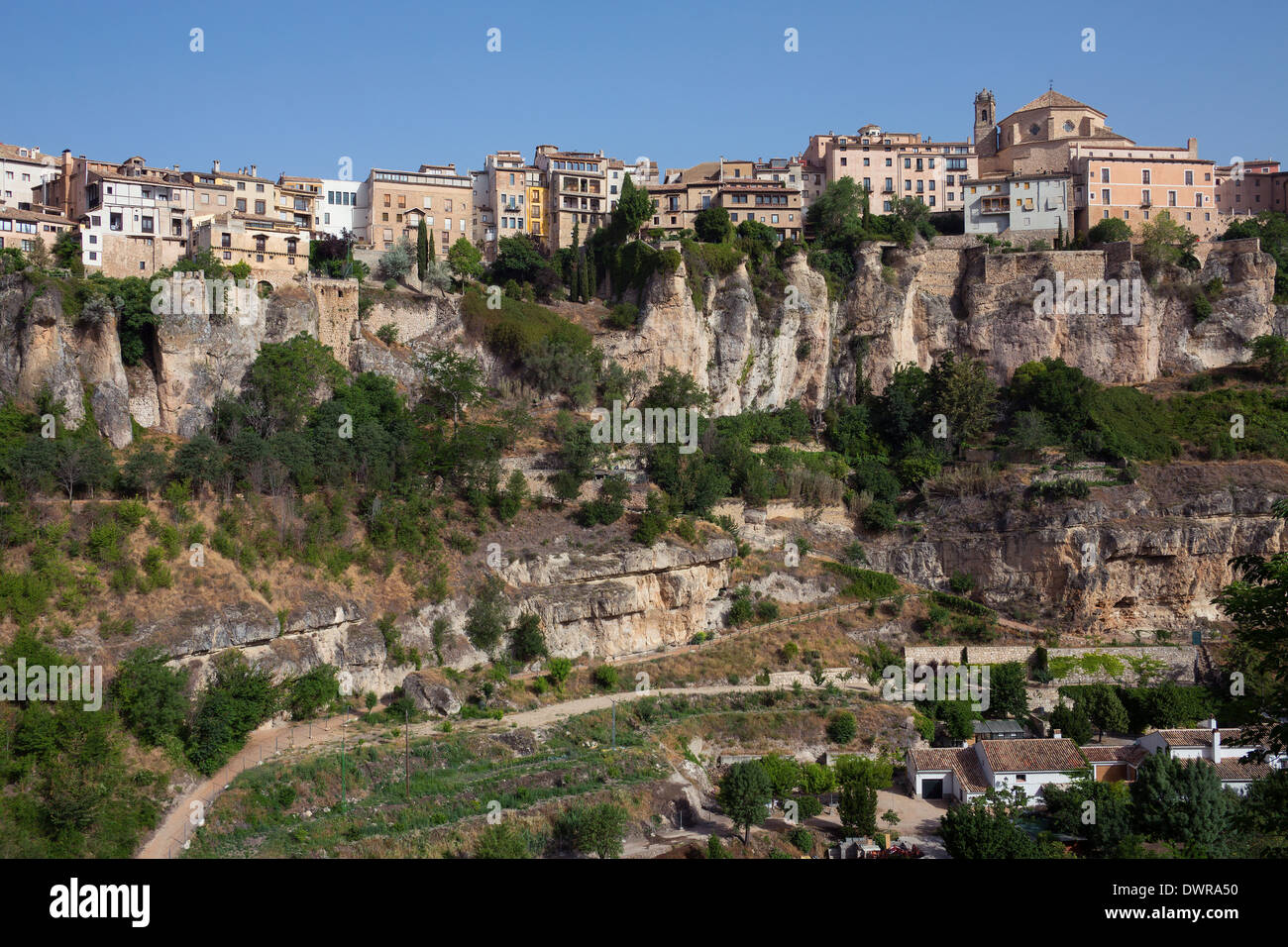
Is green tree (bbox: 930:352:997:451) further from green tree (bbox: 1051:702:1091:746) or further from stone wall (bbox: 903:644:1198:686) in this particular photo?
green tree (bbox: 1051:702:1091:746)

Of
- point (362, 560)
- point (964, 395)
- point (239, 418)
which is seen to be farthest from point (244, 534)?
point (964, 395)

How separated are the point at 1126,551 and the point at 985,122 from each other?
122 ft

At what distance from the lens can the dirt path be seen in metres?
27.9

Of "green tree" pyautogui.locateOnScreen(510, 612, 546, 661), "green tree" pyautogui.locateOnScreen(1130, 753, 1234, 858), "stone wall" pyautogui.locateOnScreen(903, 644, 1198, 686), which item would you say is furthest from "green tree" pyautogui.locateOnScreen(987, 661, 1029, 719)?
"green tree" pyautogui.locateOnScreen(510, 612, 546, 661)

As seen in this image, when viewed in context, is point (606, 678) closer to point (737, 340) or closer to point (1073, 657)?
point (1073, 657)

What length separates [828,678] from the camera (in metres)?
43.8

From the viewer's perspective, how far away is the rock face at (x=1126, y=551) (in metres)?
48.7

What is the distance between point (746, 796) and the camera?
31047mm

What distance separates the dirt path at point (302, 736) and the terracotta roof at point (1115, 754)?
887 cm

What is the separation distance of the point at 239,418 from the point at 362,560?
8.32 meters

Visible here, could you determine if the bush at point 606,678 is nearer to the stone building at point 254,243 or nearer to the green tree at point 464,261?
the stone building at point 254,243

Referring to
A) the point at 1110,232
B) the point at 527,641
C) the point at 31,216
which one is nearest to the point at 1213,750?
the point at 527,641

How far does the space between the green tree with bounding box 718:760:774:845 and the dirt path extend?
744cm
